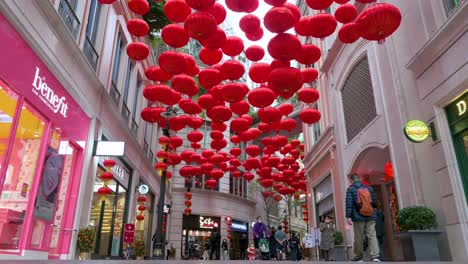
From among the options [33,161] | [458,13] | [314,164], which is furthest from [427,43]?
A: [314,164]

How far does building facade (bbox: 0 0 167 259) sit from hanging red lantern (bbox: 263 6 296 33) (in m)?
4.59

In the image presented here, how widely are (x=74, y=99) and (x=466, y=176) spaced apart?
9676 millimetres

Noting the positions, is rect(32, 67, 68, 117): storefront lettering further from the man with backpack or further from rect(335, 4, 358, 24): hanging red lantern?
the man with backpack

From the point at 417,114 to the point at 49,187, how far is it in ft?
31.0

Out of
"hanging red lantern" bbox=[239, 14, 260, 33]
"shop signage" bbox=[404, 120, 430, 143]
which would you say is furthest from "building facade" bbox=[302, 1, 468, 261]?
"hanging red lantern" bbox=[239, 14, 260, 33]

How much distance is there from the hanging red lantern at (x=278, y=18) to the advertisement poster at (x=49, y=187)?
19.7 ft

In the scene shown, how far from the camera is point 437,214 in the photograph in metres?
8.20

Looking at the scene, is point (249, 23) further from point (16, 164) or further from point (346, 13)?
point (16, 164)

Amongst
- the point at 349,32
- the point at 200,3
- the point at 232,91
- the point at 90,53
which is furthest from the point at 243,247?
the point at 200,3

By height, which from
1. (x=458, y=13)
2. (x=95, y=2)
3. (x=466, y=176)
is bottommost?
(x=466, y=176)

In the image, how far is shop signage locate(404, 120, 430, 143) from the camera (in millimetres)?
8227

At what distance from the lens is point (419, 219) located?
7.75m

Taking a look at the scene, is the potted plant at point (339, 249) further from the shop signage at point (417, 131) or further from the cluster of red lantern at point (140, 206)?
the cluster of red lantern at point (140, 206)

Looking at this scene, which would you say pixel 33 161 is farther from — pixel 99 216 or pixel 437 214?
pixel 437 214
